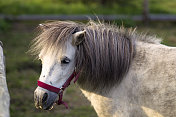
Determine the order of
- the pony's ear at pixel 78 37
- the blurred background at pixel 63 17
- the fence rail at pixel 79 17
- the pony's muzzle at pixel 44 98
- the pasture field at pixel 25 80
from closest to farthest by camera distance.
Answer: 1. the pony's muzzle at pixel 44 98
2. the pony's ear at pixel 78 37
3. the pasture field at pixel 25 80
4. the blurred background at pixel 63 17
5. the fence rail at pixel 79 17

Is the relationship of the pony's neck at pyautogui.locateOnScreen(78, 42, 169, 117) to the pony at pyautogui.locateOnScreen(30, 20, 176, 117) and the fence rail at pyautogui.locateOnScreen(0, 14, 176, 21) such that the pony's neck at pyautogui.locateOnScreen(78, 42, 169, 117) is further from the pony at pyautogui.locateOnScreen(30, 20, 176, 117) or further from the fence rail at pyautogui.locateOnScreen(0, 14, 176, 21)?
the fence rail at pyautogui.locateOnScreen(0, 14, 176, 21)

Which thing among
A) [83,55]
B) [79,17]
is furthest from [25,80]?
[79,17]

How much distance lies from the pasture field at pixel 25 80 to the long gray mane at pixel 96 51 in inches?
15.3

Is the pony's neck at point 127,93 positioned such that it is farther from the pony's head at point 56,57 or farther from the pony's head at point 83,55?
the pony's head at point 56,57

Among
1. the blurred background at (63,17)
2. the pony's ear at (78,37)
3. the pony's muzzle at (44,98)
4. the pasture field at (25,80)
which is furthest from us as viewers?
the blurred background at (63,17)

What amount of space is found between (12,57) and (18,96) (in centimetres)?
209

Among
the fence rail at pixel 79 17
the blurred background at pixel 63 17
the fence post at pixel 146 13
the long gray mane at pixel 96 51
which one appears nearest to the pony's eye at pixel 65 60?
the long gray mane at pixel 96 51

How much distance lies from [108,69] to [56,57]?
513mm

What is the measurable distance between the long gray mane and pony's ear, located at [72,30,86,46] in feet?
0.14

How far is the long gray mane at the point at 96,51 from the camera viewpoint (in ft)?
9.98

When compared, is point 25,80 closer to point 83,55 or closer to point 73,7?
point 83,55

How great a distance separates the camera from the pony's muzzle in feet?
9.42

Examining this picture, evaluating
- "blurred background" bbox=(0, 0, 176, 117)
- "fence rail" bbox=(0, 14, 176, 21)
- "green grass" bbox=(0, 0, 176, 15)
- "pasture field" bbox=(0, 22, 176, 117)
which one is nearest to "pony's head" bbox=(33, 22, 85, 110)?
"pasture field" bbox=(0, 22, 176, 117)

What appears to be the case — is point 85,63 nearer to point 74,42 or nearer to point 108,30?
point 74,42
